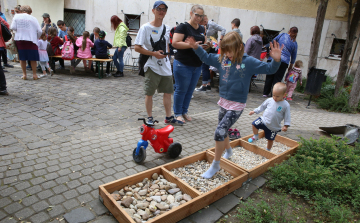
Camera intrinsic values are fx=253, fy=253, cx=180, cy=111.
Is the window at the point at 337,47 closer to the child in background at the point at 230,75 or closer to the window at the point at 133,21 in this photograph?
the window at the point at 133,21

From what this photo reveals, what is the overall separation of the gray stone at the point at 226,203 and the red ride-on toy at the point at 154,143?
1066 millimetres

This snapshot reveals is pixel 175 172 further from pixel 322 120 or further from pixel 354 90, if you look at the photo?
pixel 354 90

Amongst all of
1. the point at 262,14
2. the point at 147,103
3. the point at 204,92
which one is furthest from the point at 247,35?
the point at 147,103

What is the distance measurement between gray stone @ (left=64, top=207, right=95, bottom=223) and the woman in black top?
9.69 feet

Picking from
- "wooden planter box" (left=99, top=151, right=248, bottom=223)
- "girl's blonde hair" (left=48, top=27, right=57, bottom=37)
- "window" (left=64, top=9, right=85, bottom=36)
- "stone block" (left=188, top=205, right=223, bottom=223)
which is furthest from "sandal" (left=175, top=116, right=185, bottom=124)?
"window" (left=64, top=9, right=85, bottom=36)

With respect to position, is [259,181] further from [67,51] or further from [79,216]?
[67,51]

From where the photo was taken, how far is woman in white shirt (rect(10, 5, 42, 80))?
687 centimetres

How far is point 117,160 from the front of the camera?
139 inches

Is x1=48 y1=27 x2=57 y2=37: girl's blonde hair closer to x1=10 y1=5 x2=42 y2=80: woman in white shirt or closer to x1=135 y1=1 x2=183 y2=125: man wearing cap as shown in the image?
x1=10 y1=5 x2=42 y2=80: woman in white shirt

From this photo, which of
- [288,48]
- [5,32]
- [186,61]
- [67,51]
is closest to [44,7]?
[67,51]

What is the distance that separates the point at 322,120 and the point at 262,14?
725 cm

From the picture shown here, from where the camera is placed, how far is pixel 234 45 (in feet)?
9.57

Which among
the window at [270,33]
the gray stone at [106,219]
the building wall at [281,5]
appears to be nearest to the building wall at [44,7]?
the building wall at [281,5]

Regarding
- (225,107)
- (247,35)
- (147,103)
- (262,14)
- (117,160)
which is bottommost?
(117,160)
